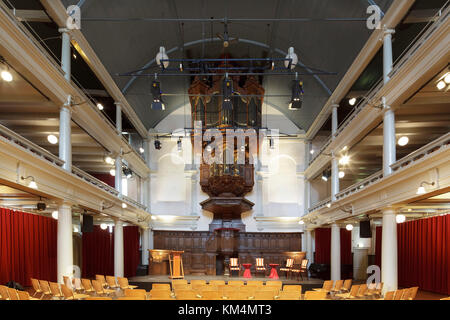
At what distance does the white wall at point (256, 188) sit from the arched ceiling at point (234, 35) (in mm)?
2565

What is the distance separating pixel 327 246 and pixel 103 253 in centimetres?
1163

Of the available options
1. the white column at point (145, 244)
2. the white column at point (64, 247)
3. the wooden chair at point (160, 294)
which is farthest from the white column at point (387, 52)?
the white column at point (145, 244)

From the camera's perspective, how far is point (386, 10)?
11.0 meters

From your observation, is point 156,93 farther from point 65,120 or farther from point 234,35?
point 234,35

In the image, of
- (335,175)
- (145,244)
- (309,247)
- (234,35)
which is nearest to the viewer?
(335,175)

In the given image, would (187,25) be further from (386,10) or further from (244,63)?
(386,10)

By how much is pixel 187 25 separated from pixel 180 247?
12123 mm

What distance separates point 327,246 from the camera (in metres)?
20.1

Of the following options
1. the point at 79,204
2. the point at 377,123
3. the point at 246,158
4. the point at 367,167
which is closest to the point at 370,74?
the point at 377,123

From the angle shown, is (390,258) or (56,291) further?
(390,258)

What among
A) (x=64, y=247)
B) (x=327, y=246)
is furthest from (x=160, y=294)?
(x=327, y=246)

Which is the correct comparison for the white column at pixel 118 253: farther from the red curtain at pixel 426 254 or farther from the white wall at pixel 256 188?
the red curtain at pixel 426 254

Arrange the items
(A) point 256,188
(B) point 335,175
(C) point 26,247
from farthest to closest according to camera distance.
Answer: (A) point 256,188, (B) point 335,175, (C) point 26,247

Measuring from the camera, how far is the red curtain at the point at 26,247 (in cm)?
1291
